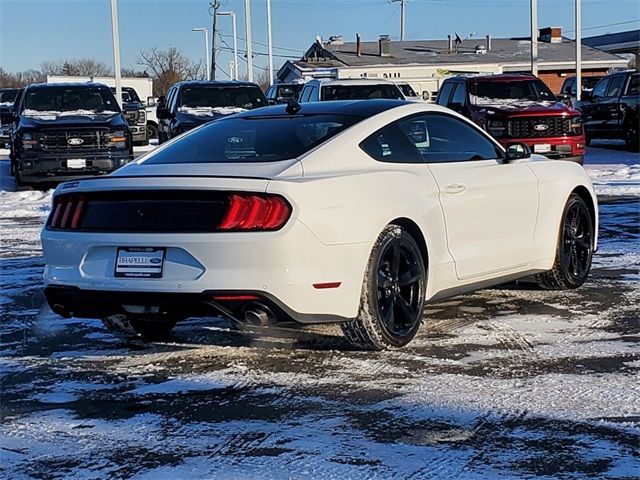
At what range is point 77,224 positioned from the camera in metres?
5.62

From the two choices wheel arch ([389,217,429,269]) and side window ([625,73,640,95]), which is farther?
side window ([625,73,640,95])

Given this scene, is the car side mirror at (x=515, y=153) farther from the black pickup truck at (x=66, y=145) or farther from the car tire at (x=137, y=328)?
the black pickup truck at (x=66, y=145)

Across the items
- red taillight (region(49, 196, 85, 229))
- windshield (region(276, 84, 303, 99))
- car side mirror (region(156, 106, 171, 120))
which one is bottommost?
red taillight (region(49, 196, 85, 229))

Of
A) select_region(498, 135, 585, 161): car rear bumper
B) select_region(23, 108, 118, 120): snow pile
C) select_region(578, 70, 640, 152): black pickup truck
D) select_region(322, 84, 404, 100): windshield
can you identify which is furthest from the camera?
select_region(578, 70, 640, 152): black pickup truck

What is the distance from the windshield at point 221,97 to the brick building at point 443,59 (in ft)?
102

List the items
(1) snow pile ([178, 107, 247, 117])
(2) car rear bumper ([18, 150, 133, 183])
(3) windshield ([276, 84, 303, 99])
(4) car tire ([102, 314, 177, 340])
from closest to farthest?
(4) car tire ([102, 314, 177, 340])
(2) car rear bumper ([18, 150, 133, 183])
(1) snow pile ([178, 107, 247, 117])
(3) windshield ([276, 84, 303, 99])

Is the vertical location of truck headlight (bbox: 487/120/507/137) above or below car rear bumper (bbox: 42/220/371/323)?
above

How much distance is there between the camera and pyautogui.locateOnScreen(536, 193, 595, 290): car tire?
752 centimetres

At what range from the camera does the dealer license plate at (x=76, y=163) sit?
1647cm

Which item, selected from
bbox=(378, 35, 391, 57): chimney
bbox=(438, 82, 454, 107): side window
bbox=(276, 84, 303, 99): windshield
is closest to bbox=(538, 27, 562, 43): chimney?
bbox=(378, 35, 391, 57): chimney

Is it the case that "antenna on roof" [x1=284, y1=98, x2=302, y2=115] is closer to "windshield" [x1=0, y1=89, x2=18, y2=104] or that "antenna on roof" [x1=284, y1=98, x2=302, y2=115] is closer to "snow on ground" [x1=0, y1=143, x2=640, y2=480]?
"snow on ground" [x1=0, y1=143, x2=640, y2=480]

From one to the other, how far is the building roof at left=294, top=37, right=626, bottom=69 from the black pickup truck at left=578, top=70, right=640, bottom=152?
3043cm

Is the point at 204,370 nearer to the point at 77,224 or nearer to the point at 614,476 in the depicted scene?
the point at 77,224

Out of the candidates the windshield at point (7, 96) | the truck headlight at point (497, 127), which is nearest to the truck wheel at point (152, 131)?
the windshield at point (7, 96)
